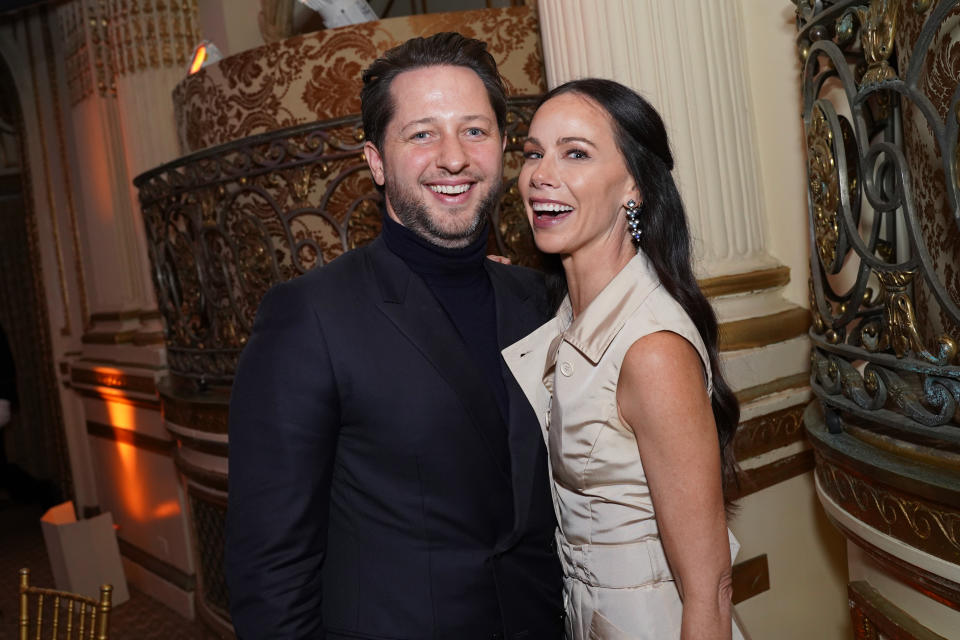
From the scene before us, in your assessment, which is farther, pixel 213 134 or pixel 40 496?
pixel 40 496

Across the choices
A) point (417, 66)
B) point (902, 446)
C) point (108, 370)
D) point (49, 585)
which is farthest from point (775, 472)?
point (49, 585)

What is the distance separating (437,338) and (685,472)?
54 centimetres

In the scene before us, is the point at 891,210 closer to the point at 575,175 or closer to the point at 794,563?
the point at 575,175

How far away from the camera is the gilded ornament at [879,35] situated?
1.66 meters

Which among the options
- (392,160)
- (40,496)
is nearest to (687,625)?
(392,160)

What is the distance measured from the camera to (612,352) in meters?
1.56

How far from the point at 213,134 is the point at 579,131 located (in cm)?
277

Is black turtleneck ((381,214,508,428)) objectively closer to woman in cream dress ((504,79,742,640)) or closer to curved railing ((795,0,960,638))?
woman in cream dress ((504,79,742,640))

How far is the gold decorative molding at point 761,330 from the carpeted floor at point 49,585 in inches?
141

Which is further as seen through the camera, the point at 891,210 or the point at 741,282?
the point at 741,282

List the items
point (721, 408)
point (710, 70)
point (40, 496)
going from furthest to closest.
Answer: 1. point (40, 496)
2. point (710, 70)
3. point (721, 408)

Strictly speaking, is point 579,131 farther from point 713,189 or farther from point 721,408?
point 713,189

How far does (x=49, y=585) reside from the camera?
21.0 ft

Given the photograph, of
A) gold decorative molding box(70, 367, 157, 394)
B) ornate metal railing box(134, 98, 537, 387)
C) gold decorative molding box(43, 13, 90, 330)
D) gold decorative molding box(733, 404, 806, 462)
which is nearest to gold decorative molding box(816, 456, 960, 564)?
gold decorative molding box(733, 404, 806, 462)
